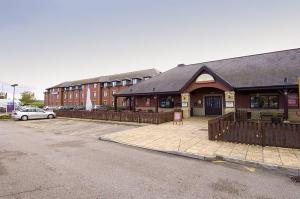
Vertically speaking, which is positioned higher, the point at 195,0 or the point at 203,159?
the point at 195,0

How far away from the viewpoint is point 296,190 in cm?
414

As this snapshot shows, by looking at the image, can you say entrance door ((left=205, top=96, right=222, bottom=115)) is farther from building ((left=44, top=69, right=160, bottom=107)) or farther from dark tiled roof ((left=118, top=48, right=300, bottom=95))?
building ((left=44, top=69, right=160, bottom=107))

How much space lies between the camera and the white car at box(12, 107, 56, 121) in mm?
22487

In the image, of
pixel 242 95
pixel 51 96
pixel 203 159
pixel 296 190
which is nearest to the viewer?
pixel 296 190

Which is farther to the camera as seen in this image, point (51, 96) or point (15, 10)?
point (51, 96)

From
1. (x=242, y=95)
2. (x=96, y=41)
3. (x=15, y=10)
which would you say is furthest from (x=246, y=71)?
(x=15, y=10)

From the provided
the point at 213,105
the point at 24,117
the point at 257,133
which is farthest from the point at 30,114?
the point at 257,133

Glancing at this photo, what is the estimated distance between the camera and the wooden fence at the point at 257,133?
24.5 ft

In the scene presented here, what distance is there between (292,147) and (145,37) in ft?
68.0

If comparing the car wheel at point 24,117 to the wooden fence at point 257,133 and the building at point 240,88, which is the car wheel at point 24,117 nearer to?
the building at point 240,88

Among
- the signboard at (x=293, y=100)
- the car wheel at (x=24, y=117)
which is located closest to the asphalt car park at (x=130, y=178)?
the signboard at (x=293, y=100)

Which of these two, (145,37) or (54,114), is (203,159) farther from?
(54,114)

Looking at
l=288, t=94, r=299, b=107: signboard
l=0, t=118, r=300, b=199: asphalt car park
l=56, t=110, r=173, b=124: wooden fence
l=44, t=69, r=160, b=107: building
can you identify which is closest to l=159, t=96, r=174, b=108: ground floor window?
l=56, t=110, r=173, b=124: wooden fence

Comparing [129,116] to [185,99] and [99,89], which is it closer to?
[185,99]
